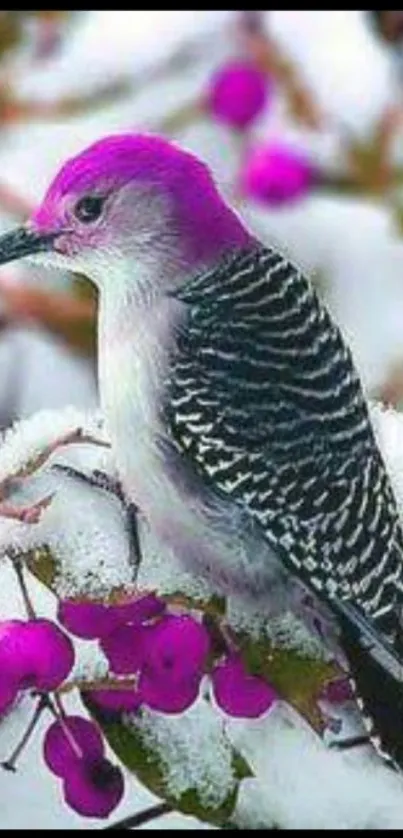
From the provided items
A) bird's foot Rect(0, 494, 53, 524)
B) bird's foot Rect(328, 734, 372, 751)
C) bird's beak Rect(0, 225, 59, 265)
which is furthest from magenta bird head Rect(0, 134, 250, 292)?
bird's foot Rect(328, 734, 372, 751)

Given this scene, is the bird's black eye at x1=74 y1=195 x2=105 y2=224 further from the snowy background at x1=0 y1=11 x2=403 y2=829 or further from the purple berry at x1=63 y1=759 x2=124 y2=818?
the snowy background at x1=0 y1=11 x2=403 y2=829

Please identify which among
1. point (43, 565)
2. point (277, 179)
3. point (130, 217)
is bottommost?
point (43, 565)

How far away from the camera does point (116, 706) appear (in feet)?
3.82

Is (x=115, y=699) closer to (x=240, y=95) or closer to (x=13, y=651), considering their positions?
(x=13, y=651)

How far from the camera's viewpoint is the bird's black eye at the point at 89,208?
3.80 ft

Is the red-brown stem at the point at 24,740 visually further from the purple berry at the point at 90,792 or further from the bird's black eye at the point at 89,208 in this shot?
the bird's black eye at the point at 89,208

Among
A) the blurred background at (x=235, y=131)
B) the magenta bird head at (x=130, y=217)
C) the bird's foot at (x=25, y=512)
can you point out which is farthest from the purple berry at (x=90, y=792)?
the blurred background at (x=235, y=131)

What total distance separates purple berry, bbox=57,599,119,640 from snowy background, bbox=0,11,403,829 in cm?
147

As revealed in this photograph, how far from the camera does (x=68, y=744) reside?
114cm

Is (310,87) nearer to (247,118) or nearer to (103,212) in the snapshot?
(247,118)

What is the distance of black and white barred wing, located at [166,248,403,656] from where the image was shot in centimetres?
116

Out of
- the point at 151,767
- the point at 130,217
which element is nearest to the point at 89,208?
the point at 130,217

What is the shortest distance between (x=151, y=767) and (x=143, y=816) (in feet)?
0.08

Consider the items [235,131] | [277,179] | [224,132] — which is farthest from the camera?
[224,132]
